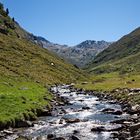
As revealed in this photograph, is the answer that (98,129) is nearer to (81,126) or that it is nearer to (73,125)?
(81,126)

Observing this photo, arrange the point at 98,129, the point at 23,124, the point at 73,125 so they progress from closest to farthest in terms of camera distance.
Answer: the point at 98,129
the point at 23,124
the point at 73,125

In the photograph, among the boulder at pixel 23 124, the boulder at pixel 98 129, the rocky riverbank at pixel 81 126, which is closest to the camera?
the rocky riverbank at pixel 81 126

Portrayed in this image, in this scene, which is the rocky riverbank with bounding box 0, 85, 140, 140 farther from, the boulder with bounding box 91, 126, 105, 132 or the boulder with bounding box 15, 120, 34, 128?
the boulder with bounding box 15, 120, 34, 128

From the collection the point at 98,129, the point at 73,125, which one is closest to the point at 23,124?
the point at 73,125

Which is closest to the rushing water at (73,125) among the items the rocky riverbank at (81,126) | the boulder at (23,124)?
the rocky riverbank at (81,126)

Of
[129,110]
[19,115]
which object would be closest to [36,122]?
[19,115]

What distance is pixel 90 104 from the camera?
75000 millimetres

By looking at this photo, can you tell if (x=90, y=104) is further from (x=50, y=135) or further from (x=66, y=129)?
(x=50, y=135)

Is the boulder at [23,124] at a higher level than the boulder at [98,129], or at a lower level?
higher

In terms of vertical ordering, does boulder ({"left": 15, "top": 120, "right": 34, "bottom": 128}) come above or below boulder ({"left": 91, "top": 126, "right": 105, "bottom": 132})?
above

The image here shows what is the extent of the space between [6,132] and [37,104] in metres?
17.3

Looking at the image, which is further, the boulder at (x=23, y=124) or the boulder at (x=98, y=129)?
the boulder at (x=23, y=124)

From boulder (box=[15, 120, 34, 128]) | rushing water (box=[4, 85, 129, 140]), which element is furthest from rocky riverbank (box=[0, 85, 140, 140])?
boulder (box=[15, 120, 34, 128])

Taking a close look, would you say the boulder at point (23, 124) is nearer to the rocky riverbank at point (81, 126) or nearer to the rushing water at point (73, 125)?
the rocky riverbank at point (81, 126)
